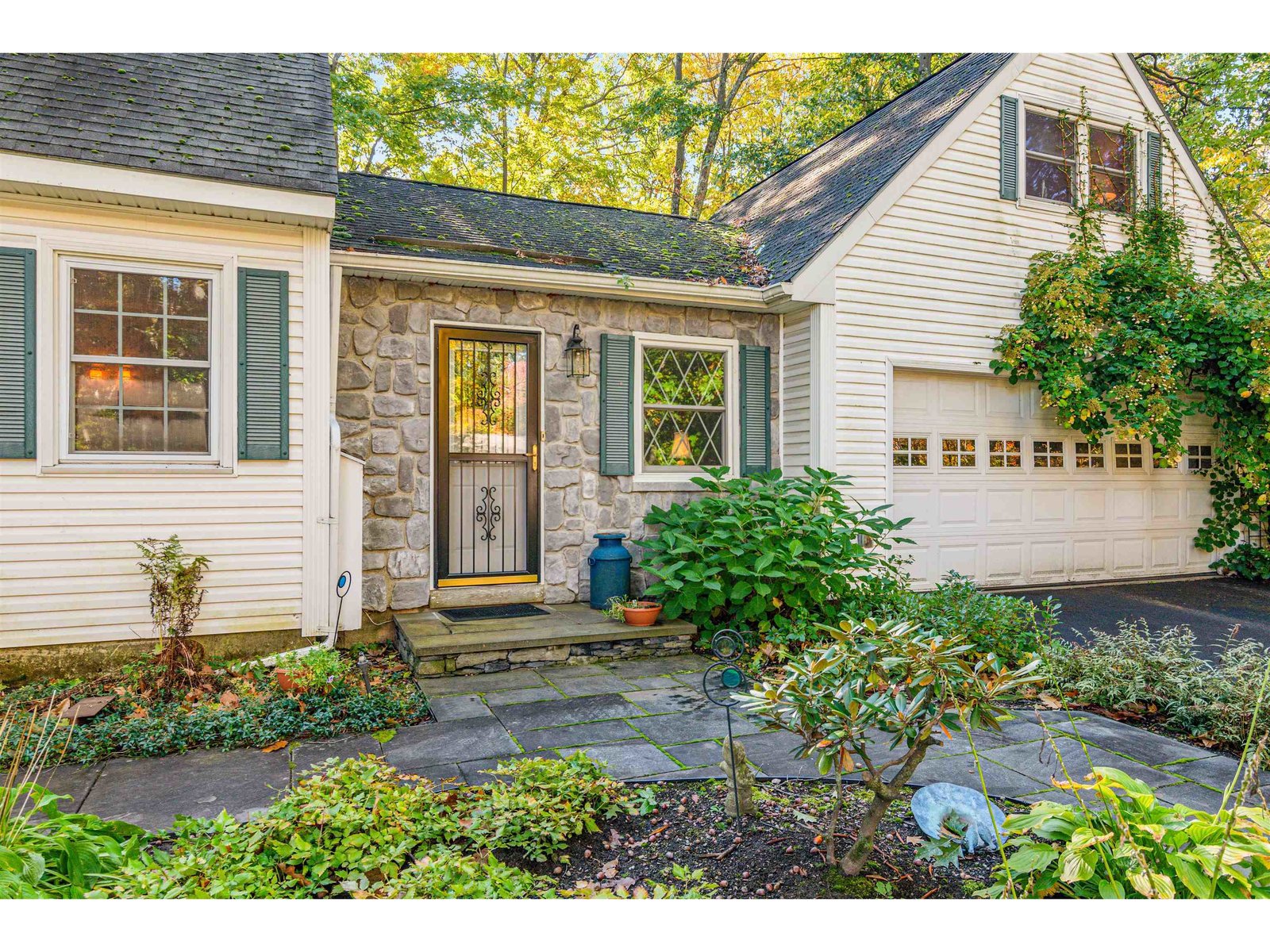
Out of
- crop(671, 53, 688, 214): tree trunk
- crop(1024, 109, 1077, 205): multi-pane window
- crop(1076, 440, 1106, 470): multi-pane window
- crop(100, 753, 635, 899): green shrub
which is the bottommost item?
crop(100, 753, 635, 899): green shrub

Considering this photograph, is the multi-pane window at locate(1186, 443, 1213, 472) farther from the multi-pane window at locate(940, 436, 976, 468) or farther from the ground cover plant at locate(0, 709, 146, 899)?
the ground cover plant at locate(0, 709, 146, 899)

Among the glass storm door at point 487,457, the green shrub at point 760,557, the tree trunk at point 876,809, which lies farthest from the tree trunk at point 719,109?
the tree trunk at point 876,809

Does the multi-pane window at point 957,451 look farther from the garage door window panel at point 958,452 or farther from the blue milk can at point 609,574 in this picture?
the blue milk can at point 609,574

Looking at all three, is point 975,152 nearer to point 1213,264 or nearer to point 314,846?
point 1213,264

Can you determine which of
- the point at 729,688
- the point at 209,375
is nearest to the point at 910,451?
the point at 729,688

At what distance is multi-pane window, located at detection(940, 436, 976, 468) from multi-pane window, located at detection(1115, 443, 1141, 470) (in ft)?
6.70

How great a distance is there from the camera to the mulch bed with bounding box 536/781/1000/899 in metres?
2.24

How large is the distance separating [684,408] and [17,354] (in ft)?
15.3

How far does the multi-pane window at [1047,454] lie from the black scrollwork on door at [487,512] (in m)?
5.47

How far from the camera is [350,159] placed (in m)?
14.7

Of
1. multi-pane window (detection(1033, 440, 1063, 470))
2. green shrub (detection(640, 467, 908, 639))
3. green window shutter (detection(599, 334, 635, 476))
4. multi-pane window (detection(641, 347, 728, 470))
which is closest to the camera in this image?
green shrub (detection(640, 467, 908, 639))

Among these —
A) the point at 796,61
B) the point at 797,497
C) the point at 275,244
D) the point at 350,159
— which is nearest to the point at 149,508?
the point at 275,244

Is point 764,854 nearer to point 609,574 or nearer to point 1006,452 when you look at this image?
point 609,574

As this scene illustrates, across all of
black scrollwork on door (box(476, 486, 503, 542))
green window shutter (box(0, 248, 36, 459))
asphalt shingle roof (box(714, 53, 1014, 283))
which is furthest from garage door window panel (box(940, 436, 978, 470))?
green window shutter (box(0, 248, 36, 459))
